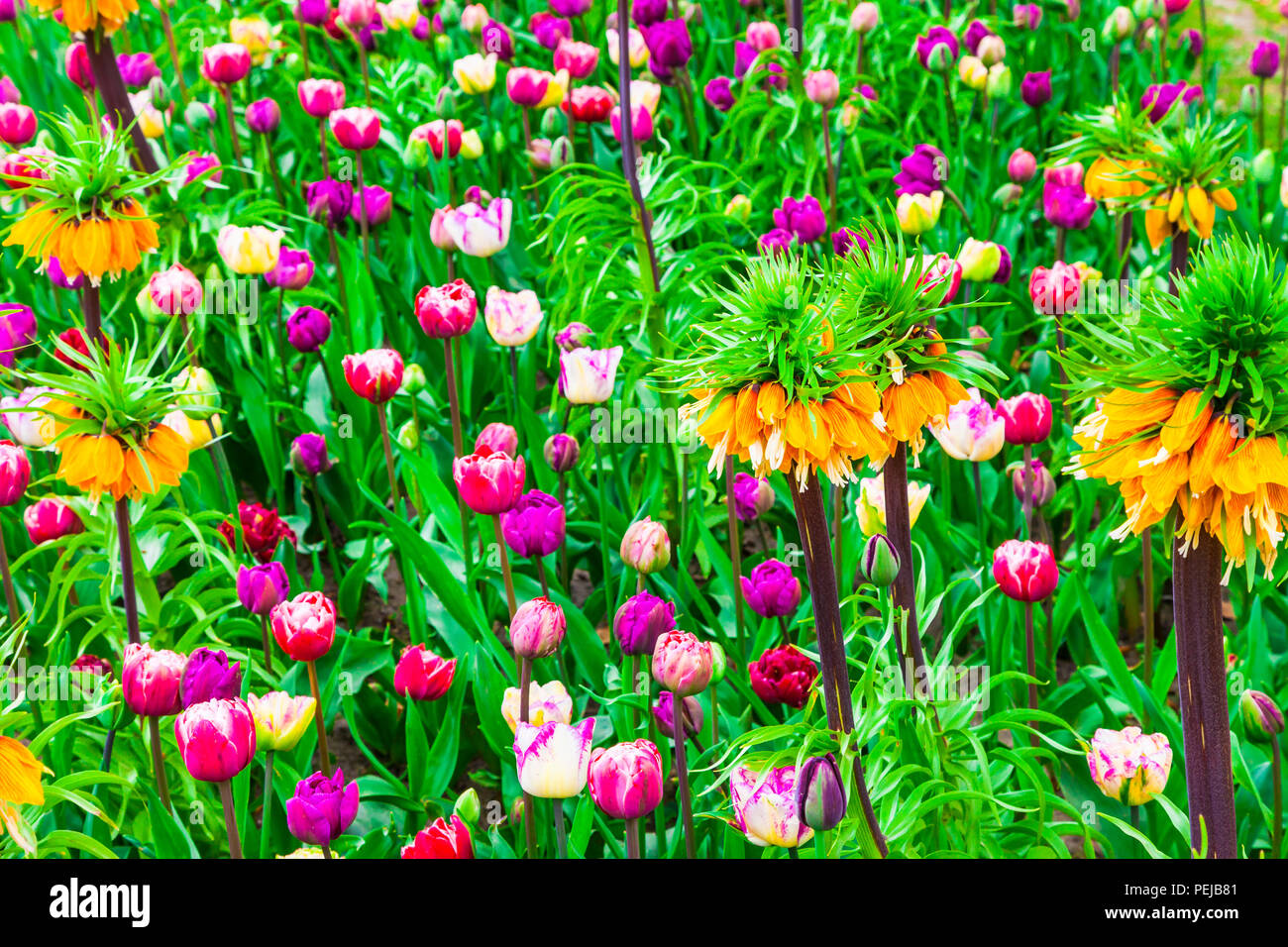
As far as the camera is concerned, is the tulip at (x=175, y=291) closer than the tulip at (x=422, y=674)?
No

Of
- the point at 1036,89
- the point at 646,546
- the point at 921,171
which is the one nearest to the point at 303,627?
the point at 646,546

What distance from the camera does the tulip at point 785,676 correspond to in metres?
1.62

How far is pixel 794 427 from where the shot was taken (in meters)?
1.01

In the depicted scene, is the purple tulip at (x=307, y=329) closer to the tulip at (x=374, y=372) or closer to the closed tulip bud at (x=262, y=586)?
the tulip at (x=374, y=372)

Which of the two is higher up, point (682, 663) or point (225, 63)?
point (225, 63)

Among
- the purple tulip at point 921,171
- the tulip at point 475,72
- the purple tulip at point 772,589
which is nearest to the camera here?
the purple tulip at point 772,589

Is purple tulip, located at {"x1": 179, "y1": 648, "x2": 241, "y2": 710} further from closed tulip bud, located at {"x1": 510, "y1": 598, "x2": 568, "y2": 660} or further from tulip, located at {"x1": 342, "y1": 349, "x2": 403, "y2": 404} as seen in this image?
tulip, located at {"x1": 342, "y1": 349, "x2": 403, "y2": 404}

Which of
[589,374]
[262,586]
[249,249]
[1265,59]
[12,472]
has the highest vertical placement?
[1265,59]

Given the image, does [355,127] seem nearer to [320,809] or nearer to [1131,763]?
[320,809]

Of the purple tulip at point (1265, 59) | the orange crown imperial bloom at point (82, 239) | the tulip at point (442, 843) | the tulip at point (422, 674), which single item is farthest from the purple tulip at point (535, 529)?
the purple tulip at point (1265, 59)

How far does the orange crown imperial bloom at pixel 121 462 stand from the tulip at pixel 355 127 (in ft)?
4.86

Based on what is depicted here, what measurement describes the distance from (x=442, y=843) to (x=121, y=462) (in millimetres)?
603

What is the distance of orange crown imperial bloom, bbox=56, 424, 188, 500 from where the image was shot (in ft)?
4.89
